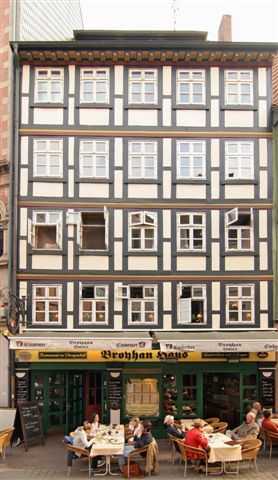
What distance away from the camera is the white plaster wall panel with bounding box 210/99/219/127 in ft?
68.9

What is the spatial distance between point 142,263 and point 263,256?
4511mm

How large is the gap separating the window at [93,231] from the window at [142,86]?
4.61 meters

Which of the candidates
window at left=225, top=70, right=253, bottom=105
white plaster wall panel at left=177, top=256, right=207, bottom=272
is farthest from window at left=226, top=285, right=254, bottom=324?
window at left=225, top=70, right=253, bottom=105

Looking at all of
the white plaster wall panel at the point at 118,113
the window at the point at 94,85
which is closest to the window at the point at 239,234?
the white plaster wall panel at the point at 118,113

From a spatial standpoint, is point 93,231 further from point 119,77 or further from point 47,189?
point 119,77

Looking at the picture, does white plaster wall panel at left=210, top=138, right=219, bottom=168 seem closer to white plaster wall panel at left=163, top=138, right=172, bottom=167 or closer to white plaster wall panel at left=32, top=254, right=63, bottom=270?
white plaster wall panel at left=163, top=138, right=172, bottom=167

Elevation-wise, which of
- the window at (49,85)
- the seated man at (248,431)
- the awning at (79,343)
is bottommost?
the seated man at (248,431)

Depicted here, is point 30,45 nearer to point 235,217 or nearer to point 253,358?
point 235,217

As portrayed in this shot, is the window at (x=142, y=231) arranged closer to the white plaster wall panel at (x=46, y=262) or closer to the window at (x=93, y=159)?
the window at (x=93, y=159)

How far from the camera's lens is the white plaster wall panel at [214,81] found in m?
21.2

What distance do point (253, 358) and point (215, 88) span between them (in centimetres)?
1023

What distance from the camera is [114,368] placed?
19953mm

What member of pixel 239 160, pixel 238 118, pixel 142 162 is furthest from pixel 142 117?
pixel 239 160

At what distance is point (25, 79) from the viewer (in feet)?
68.8
